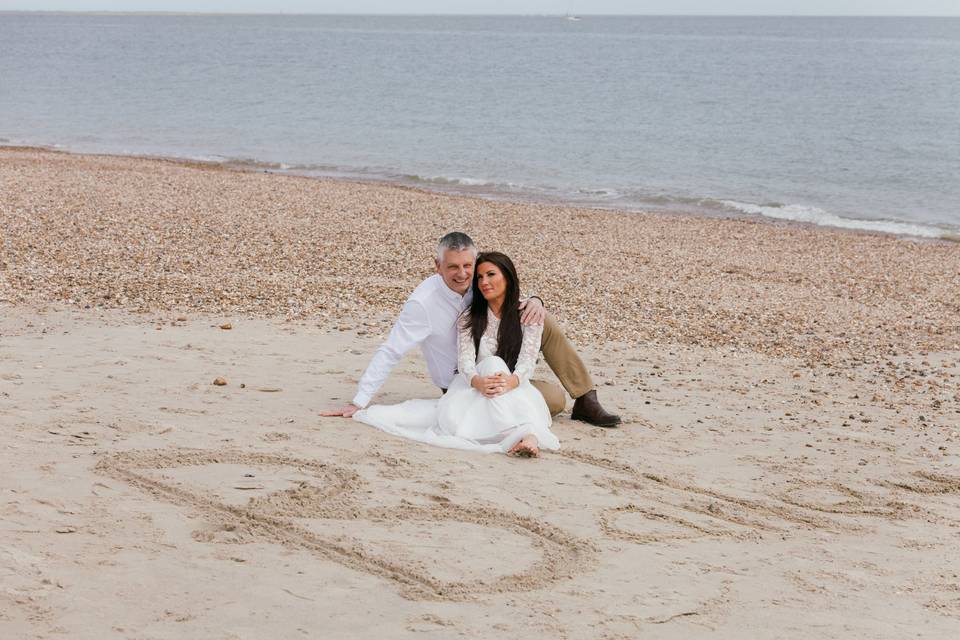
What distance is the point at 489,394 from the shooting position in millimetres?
6254

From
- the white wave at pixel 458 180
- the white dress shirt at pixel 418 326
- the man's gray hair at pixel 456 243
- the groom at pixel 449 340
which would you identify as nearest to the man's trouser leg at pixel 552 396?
the groom at pixel 449 340

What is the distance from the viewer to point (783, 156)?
28969 millimetres

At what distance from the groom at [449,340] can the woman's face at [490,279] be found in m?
0.12

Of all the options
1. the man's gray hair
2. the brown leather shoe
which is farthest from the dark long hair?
the brown leather shoe

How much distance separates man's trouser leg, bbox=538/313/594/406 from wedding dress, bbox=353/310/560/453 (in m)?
0.21

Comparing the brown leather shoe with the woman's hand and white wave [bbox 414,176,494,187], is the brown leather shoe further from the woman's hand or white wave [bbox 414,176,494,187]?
white wave [bbox 414,176,494,187]

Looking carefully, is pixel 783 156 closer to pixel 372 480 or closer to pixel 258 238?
pixel 258 238

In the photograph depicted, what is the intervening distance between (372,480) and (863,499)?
2793 millimetres

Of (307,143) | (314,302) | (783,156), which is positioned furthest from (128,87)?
(314,302)

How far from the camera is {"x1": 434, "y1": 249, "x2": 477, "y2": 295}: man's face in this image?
6.35 meters

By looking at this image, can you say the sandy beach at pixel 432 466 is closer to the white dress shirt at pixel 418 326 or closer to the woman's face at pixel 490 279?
the white dress shirt at pixel 418 326

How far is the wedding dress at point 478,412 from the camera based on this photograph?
6.25 metres

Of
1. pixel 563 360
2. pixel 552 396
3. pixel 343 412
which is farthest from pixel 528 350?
pixel 343 412

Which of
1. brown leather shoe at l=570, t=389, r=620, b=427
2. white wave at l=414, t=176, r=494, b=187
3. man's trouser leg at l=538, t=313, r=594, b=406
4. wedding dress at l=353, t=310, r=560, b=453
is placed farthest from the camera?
white wave at l=414, t=176, r=494, b=187
